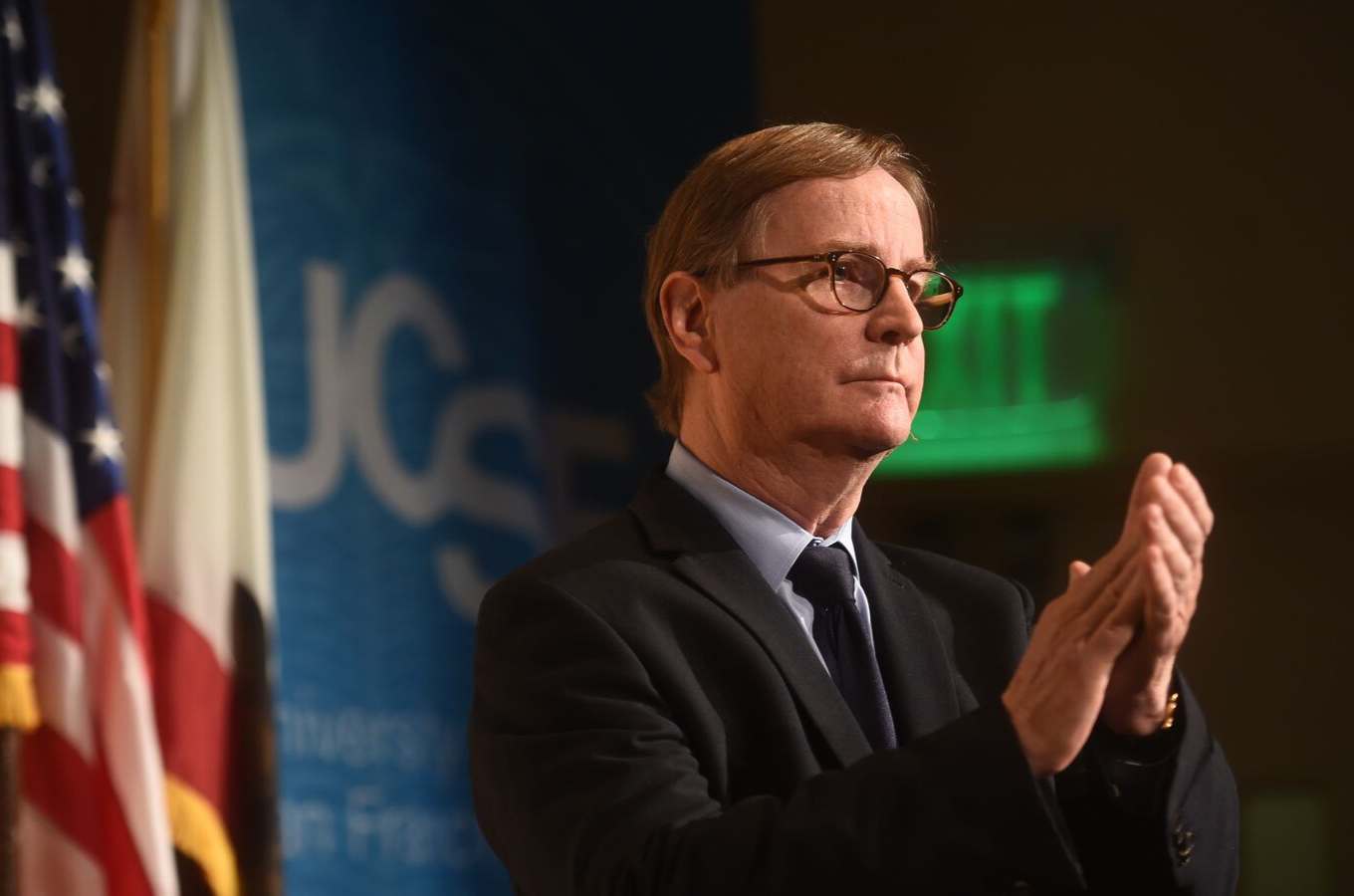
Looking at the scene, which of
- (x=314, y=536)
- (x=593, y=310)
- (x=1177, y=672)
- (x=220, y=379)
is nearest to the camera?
(x=1177, y=672)

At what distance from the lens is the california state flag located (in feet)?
12.0

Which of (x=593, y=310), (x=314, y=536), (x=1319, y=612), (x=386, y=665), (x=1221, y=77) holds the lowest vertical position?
(x=1319, y=612)

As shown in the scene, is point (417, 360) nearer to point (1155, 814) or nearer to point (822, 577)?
point (822, 577)

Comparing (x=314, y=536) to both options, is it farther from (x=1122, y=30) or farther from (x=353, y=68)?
(x=1122, y=30)

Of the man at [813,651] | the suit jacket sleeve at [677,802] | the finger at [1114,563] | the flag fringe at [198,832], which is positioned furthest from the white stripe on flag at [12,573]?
the finger at [1114,563]

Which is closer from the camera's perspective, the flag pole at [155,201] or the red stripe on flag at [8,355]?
the red stripe on flag at [8,355]

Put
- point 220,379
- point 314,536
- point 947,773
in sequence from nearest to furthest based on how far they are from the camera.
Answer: point 947,773, point 220,379, point 314,536

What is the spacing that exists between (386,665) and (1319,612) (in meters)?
4.92

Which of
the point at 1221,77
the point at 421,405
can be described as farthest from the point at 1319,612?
the point at 421,405

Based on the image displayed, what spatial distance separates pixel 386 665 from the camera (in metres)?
4.29

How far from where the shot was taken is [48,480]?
11.3 ft

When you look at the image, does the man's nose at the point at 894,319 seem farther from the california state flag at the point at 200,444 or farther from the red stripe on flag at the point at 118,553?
the california state flag at the point at 200,444

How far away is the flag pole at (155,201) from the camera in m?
3.86

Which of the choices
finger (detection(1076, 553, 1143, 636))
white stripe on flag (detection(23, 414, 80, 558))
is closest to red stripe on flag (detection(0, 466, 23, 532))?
white stripe on flag (detection(23, 414, 80, 558))
